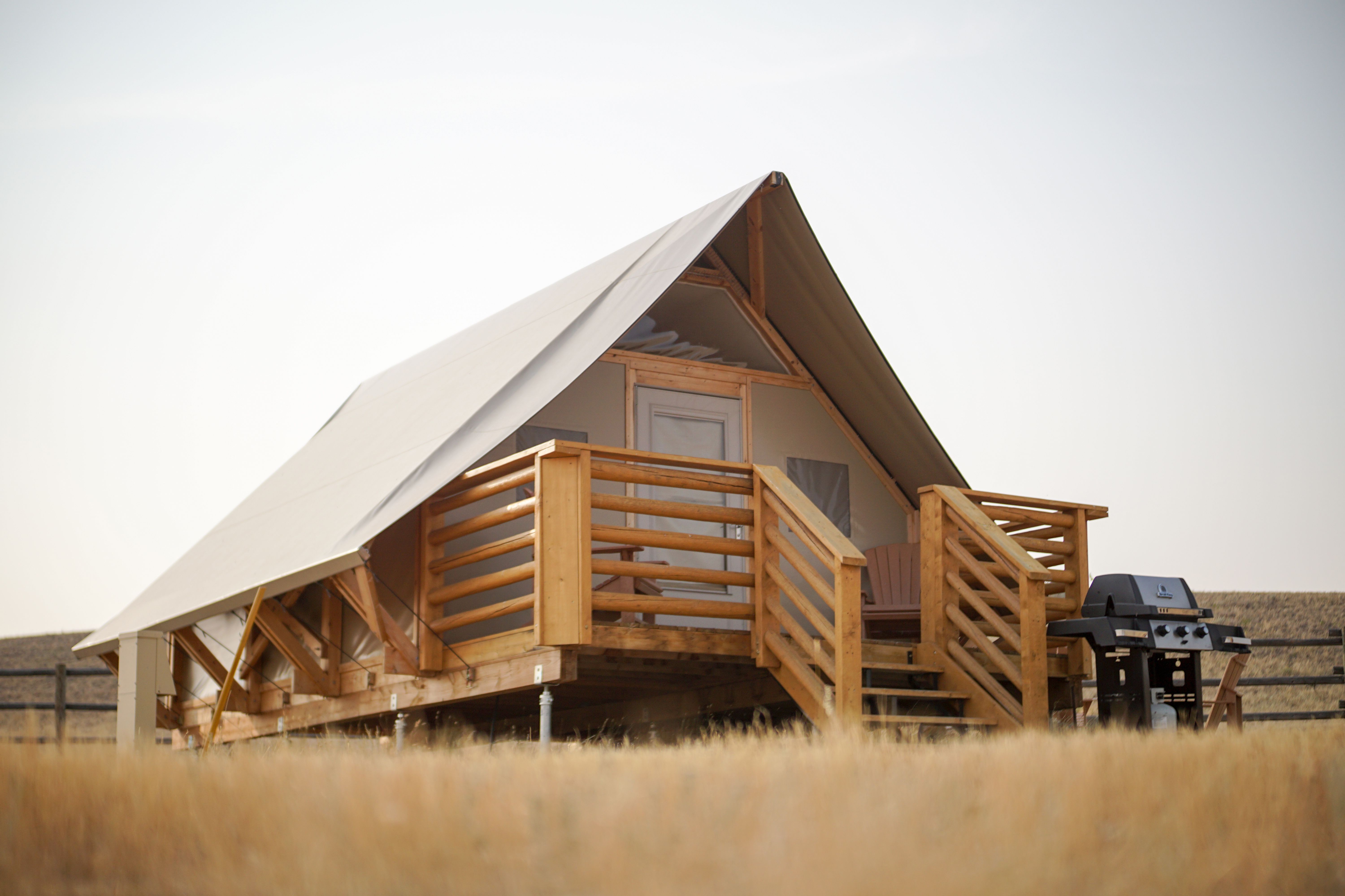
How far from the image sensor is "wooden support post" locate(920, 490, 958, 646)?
748 cm

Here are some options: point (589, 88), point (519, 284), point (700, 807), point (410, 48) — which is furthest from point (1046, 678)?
point (410, 48)

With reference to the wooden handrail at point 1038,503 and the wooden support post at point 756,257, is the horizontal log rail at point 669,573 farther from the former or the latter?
the wooden support post at point 756,257

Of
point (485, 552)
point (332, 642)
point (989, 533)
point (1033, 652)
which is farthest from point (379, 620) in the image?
point (1033, 652)

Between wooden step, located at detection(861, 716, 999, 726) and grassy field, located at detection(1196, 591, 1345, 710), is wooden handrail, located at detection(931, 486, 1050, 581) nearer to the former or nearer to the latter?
wooden step, located at detection(861, 716, 999, 726)

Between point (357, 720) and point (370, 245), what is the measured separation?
9971mm

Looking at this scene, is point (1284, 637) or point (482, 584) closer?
point (482, 584)

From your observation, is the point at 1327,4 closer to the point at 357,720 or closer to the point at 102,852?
the point at 357,720

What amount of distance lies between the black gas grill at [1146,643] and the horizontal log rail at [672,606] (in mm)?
1924

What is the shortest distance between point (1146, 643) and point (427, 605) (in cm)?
408

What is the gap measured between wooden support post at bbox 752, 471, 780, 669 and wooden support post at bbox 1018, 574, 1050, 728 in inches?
52.8

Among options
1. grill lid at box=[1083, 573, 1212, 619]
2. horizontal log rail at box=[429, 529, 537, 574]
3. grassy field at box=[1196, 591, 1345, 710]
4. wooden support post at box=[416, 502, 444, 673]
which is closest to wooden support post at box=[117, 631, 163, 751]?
wooden support post at box=[416, 502, 444, 673]

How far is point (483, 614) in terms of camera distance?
6.91 meters

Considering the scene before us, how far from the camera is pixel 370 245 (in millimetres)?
17484

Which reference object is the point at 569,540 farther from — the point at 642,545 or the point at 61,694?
the point at 61,694
